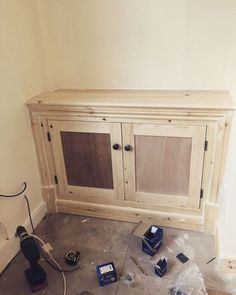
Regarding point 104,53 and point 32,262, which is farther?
point 104,53

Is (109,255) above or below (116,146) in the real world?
below

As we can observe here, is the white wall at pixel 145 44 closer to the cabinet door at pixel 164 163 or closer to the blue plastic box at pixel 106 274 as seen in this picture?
the cabinet door at pixel 164 163

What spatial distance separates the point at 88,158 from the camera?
187 centimetres

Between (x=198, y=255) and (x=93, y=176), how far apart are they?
2.79 ft

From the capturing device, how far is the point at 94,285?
152cm

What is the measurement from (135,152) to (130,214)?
482 mm

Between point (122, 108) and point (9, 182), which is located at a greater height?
point (122, 108)

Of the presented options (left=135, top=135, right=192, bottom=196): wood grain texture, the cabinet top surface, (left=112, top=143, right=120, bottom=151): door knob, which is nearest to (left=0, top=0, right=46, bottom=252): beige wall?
the cabinet top surface

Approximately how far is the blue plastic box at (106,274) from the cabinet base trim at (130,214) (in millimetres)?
456

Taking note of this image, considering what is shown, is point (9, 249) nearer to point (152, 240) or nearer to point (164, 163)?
point (152, 240)

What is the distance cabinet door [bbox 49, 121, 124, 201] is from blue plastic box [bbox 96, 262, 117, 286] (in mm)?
515

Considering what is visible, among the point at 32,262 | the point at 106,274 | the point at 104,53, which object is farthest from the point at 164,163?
the point at 32,262

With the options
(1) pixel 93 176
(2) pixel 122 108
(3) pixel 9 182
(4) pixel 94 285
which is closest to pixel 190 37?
(2) pixel 122 108

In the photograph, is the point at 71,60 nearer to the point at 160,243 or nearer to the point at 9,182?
the point at 9,182
